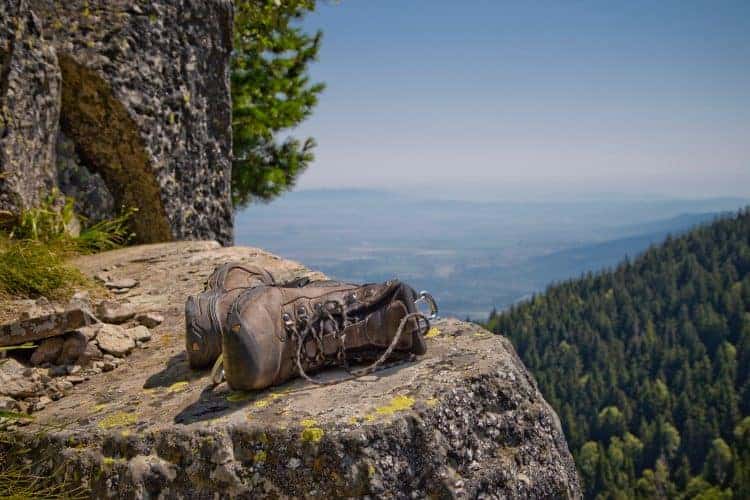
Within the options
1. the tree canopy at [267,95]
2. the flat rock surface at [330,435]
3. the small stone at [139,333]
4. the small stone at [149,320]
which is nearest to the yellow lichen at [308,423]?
the flat rock surface at [330,435]

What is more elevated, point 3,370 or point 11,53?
point 11,53

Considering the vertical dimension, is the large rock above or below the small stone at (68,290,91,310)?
above

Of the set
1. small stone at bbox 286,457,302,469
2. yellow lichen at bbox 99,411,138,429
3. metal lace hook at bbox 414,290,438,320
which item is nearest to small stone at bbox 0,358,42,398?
yellow lichen at bbox 99,411,138,429

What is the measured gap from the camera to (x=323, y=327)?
361cm

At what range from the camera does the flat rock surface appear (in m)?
2.95

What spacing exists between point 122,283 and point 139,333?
1.29 meters

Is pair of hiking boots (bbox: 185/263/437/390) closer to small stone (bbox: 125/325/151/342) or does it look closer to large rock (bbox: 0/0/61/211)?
small stone (bbox: 125/325/151/342)

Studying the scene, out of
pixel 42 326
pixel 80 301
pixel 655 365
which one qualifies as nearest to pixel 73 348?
pixel 42 326

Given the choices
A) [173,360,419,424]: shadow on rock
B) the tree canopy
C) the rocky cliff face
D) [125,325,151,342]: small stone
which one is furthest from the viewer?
the tree canopy

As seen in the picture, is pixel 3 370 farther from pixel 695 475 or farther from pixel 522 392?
pixel 695 475

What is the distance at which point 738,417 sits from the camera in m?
133

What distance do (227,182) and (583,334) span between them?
176 meters

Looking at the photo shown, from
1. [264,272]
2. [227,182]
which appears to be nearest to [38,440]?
[264,272]

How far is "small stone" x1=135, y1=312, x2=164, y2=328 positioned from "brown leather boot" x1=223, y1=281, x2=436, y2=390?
6.66ft
